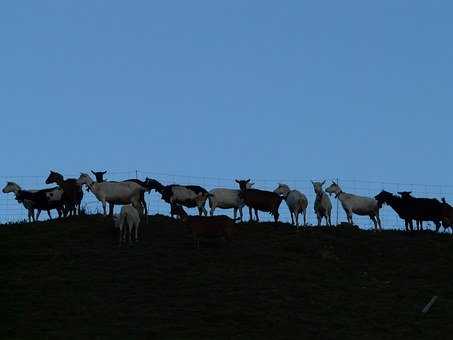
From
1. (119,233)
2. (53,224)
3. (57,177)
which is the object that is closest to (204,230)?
(119,233)

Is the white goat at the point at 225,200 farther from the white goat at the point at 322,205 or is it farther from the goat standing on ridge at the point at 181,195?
the white goat at the point at 322,205

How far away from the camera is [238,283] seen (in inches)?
1309

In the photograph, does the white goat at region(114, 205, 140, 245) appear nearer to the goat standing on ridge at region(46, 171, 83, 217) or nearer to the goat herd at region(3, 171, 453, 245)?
the goat herd at region(3, 171, 453, 245)

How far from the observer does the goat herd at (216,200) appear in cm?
4159

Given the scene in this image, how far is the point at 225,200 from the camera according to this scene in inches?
1708

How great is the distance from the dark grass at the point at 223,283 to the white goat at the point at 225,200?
85.4 inches

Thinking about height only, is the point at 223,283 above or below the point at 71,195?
below

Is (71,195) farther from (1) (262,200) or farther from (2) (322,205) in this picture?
(2) (322,205)

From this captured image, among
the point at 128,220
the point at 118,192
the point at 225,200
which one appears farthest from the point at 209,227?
the point at 225,200

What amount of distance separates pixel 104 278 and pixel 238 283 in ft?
13.7

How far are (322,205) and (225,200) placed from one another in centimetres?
391

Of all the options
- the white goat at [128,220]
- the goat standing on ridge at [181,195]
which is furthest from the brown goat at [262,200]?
the white goat at [128,220]

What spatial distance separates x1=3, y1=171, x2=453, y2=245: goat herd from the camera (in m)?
41.6

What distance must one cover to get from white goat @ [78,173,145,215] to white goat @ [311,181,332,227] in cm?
713
